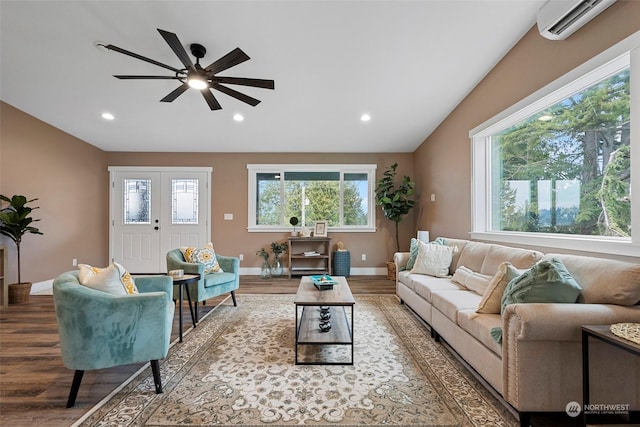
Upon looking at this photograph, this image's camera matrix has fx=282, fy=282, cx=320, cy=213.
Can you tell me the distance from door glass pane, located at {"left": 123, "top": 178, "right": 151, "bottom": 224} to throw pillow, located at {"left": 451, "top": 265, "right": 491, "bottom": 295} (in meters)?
5.67

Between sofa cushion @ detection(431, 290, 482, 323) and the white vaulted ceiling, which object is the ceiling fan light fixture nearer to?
the white vaulted ceiling

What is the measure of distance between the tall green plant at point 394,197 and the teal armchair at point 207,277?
9.70 feet

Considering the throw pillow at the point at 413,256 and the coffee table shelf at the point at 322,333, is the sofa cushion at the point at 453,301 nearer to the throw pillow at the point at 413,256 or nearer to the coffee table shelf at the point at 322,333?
the coffee table shelf at the point at 322,333

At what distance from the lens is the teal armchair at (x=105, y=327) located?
5.49ft

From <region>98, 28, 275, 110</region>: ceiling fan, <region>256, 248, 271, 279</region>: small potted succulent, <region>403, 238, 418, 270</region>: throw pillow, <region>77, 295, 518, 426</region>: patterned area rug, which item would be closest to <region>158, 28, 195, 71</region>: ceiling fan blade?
<region>98, 28, 275, 110</region>: ceiling fan

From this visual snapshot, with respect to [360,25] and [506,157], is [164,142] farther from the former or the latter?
[506,157]

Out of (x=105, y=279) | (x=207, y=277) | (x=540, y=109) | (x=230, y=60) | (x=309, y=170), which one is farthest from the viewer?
(x=309, y=170)

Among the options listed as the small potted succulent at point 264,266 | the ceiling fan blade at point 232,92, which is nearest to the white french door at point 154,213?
the small potted succulent at point 264,266

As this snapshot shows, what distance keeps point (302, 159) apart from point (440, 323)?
4.13 m

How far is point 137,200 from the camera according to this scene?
18.8ft

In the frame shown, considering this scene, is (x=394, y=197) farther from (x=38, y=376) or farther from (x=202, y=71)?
(x=38, y=376)

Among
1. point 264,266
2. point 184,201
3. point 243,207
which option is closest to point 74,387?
point 264,266

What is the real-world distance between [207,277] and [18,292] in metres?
2.77

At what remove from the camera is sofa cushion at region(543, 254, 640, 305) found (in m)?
1.53
